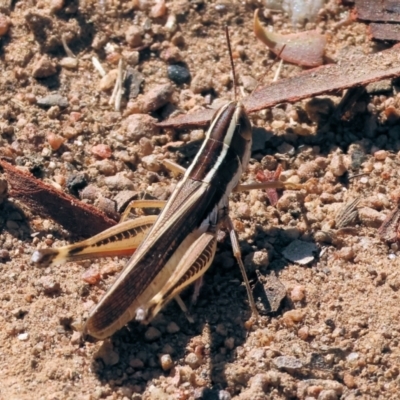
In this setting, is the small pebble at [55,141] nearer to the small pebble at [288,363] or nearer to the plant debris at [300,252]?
the plant debris at [300,252]

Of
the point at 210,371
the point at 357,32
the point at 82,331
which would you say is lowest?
the point at 210,371

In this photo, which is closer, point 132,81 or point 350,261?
point 350,261

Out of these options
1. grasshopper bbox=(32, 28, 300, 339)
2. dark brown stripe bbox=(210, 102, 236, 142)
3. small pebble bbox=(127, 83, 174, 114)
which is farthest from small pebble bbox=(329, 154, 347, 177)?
small pebble bbox=(127, 83, 174, 114)

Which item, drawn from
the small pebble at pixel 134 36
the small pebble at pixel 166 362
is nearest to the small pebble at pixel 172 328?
the small pebble at pixel 166 362

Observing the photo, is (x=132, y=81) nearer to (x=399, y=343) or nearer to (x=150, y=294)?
(x=150, y=294)

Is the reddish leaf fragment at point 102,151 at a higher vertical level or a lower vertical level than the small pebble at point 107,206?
higher

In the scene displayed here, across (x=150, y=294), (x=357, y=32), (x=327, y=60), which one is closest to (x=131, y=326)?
(x=150, y=294)

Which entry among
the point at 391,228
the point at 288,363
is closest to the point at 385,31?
the point at 391,228
